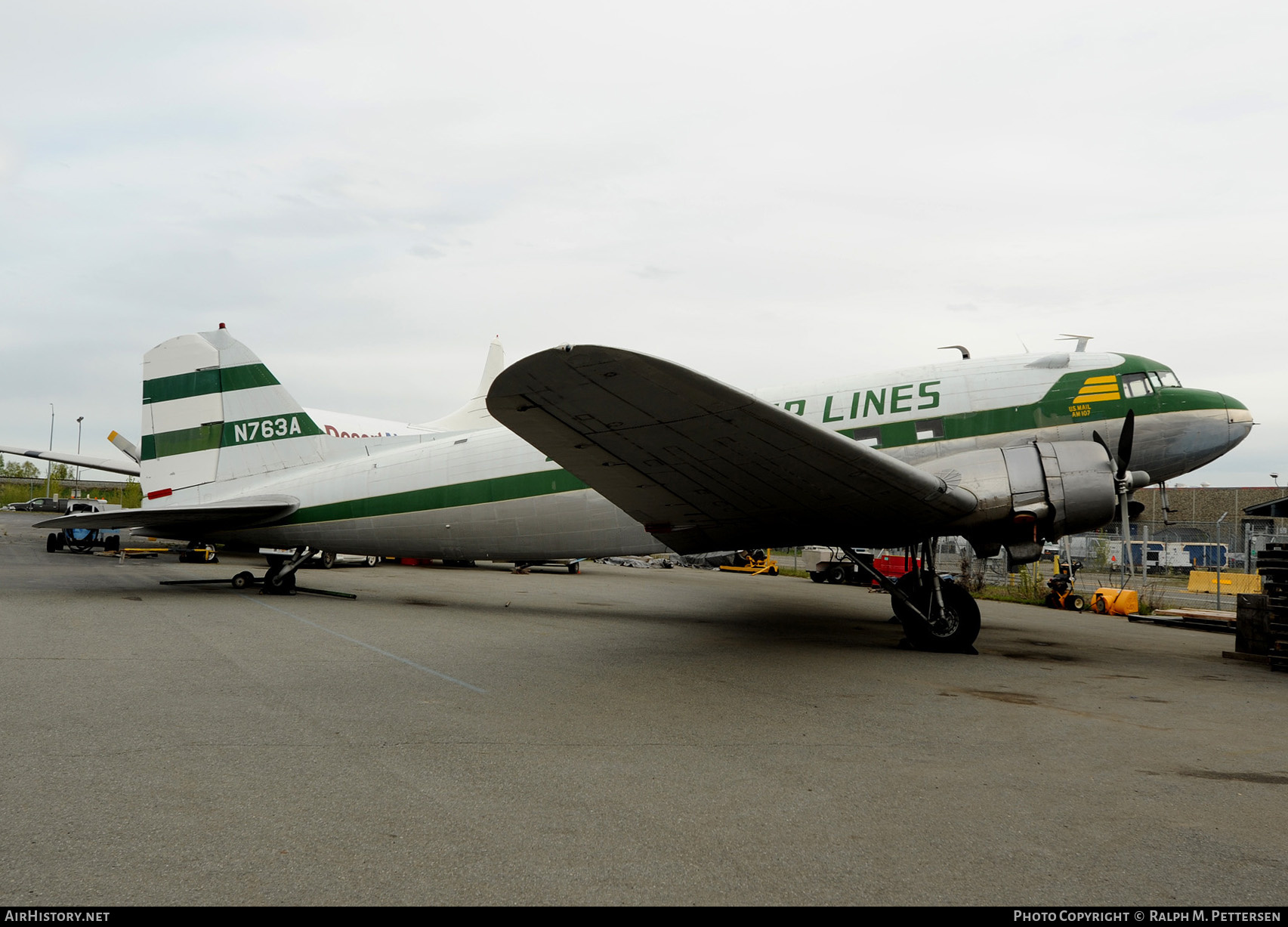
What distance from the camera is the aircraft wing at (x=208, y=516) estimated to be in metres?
13.0

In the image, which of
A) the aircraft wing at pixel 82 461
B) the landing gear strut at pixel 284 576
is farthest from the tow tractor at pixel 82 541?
the landing gear strut at pixel 284 576

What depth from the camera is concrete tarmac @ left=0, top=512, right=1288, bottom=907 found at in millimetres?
2865

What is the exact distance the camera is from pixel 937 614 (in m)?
9.45

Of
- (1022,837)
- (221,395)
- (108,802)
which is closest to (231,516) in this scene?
(221,395)

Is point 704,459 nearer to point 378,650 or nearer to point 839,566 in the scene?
point 378,650

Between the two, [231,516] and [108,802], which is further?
[231,516]

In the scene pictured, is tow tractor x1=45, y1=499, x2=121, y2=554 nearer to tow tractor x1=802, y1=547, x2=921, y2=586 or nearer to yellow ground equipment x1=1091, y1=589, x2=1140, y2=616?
tow tractor x1=802, y1=547, x2=921, y2=586

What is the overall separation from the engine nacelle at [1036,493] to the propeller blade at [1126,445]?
0.33 m

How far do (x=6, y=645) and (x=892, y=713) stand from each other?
8.74 meters

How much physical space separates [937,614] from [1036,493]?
193cm

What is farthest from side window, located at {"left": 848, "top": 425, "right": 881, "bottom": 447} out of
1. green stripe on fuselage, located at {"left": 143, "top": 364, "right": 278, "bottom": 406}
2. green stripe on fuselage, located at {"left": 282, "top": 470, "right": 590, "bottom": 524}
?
green stripe on fuselage, located at {"left": 143, "top": 364, "right": 278, "bottom": 406}
